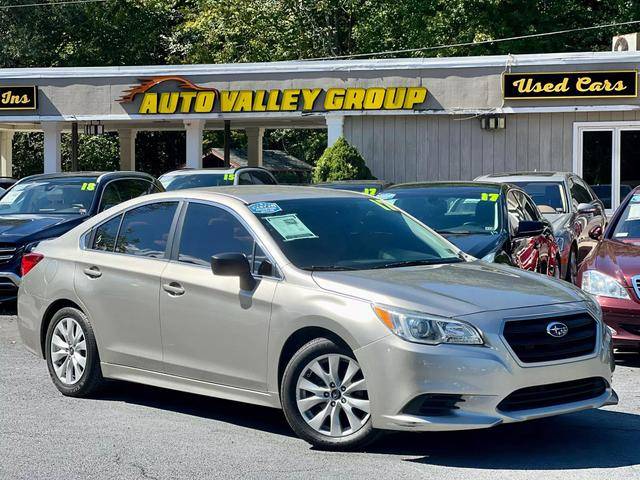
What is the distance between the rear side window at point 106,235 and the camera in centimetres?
808

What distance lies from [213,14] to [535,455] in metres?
35.1

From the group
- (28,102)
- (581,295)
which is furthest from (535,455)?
(28,102)

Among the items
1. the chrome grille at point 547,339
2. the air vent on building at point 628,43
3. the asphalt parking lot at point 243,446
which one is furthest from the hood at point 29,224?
the air vent on building at point 628,43

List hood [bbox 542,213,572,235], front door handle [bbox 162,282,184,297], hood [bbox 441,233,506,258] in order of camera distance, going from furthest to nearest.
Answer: hood [bbox 542,213,572,235], hood [bbox 441,233,506,258], front door handle [bbox 162,282,184,297]

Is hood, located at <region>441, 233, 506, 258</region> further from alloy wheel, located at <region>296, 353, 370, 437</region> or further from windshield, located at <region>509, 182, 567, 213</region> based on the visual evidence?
windshield, located at <region>509, 182, 567, 213</region>

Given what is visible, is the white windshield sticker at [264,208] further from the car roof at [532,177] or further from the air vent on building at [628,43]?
the air vent on building at [628,43]

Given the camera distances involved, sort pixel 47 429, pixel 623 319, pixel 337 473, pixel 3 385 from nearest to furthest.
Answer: pixel 337 473 < pixel 47 429 < pixel 3 385 < pixel 623 319

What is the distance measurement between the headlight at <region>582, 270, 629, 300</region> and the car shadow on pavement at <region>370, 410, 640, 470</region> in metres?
2.07

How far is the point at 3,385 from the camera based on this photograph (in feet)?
28.2

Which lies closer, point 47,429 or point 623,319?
point 47,429

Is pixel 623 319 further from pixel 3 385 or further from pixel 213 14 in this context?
pixel 213 14

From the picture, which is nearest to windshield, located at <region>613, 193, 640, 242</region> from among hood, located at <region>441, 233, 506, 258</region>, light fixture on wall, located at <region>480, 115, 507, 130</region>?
hood, located at <region>441, 233, 506, 258</region>

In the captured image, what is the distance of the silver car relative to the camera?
6.06 meters

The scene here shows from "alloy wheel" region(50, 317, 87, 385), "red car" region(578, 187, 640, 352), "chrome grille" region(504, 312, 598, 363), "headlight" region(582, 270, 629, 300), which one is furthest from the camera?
"headlight" region(582, 270, 629, 300)
